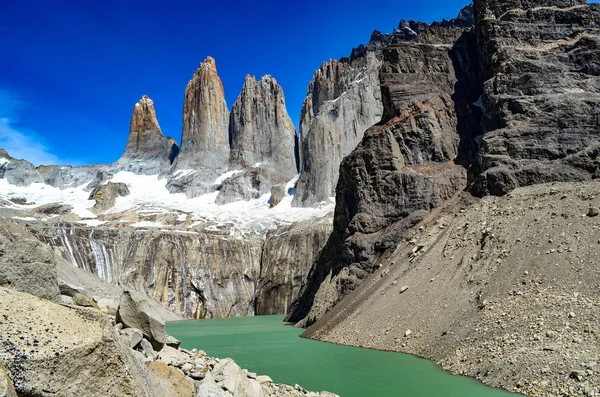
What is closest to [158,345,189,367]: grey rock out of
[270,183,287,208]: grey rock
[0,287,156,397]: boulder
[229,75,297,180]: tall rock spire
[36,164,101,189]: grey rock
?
[0,287,156,397]: boulder

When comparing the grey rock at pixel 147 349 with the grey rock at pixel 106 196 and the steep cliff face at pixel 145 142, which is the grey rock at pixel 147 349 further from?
the steep cliff face at pixel 145 142

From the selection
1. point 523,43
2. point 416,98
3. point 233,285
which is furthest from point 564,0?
point 233,285

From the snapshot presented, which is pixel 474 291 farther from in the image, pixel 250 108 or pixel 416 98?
pixel 250 108

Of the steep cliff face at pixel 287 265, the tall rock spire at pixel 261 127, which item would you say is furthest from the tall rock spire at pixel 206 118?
the steep cliff face at pixel 287 265

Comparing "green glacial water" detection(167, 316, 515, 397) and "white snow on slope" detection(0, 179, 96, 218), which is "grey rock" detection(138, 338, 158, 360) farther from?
"white snow on slope" detection(0, 179, 96, 218)

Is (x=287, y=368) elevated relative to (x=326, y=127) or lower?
lower

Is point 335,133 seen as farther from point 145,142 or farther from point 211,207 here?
point 145,142
